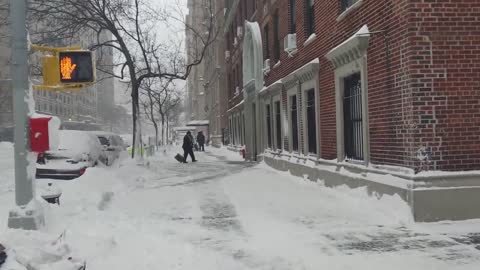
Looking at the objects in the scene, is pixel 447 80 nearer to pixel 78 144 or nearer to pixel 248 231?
pixel 248 231

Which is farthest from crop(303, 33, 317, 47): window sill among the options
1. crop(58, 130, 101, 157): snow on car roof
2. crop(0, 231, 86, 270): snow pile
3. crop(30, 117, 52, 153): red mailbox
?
crop(0, 231, 86, 270): snow pile

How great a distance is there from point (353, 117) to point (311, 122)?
3462 millimetres

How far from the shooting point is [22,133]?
6.66 m

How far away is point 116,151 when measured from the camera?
19.2 m

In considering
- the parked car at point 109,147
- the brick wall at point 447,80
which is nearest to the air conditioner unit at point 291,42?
the parked car at point 109,147

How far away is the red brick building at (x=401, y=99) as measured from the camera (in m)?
7.75

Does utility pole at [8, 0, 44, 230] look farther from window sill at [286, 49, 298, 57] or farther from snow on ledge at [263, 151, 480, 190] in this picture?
window sill at [286, 49, 298, 57]

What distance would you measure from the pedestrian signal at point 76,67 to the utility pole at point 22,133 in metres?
0.49

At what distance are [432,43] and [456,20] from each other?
56cm

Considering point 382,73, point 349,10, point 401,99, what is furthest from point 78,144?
point 401,99

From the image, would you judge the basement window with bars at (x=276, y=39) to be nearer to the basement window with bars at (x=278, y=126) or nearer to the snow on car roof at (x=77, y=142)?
the basement window with bars at (x=278, y=126)

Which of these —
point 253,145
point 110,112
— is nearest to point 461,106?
point 253,145

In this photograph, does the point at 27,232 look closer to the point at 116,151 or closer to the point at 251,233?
the point at 251,233

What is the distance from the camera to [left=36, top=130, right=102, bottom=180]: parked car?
13.1 m
